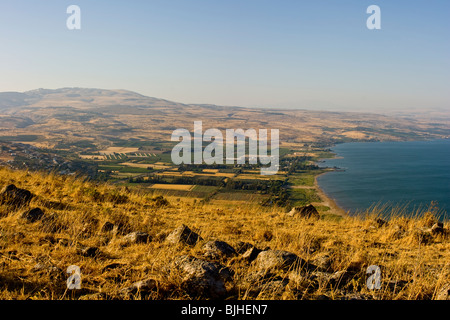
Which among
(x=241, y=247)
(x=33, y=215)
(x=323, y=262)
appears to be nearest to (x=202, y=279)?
(x=241, y=247)

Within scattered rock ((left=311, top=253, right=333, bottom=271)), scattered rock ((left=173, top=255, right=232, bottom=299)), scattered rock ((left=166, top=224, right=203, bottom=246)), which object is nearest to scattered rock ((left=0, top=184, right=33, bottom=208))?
scattered rock ((left=166, top=224, right=203, bottom=246))

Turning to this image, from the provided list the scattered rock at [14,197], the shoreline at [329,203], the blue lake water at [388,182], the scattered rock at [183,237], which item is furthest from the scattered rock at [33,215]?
the shoreline at [329,203]

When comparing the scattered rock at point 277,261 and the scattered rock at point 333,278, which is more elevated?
the scattered rock at point 277,261

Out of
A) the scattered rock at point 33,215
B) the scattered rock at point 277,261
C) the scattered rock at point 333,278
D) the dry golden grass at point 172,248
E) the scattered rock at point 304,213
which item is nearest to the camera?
the dry golden grass at point 172,248

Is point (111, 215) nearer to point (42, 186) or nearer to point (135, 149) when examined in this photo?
point (42, 186)

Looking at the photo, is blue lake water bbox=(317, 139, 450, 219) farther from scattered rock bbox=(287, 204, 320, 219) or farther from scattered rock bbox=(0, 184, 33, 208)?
scattered rock bbox=(0, 184, 33, 208)

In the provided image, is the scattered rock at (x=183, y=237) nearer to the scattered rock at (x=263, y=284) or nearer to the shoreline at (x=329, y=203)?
the scattered rock at (x=263, y=284)
